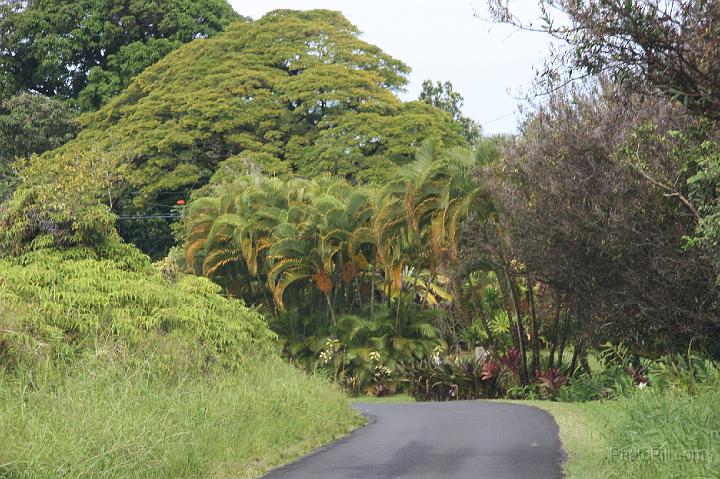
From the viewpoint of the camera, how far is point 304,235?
29.9m

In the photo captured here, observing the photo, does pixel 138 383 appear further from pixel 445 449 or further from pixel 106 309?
pixel 445 449

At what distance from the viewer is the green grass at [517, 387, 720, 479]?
972cm

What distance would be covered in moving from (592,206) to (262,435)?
22.3ft

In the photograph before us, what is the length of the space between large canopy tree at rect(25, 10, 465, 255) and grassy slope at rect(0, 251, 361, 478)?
72.1 feet

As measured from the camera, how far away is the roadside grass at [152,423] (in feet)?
32.5

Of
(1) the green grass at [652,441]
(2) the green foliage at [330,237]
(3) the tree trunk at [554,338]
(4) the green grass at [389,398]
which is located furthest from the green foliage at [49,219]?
(4) the green grass at [389,398]

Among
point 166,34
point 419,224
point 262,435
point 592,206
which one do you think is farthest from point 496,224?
point 166,34

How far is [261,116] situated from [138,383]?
2922cm

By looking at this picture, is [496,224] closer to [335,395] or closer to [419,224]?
[419,224]

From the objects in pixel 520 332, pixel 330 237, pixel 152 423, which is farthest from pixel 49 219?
pixel 330 237

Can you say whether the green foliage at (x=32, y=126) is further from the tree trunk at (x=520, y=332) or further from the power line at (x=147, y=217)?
the tree trunk at (x=520, y=332)

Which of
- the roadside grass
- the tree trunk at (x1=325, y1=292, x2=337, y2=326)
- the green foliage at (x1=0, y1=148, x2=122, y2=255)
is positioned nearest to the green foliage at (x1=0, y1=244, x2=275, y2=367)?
the green foliage at (x1=0, y1=148, x2=122, y2=255)

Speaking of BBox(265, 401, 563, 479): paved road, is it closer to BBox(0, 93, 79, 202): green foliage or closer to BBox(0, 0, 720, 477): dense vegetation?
BBox(0, 0, 720, 477): dense vegetation

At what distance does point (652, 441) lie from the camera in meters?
10.8
